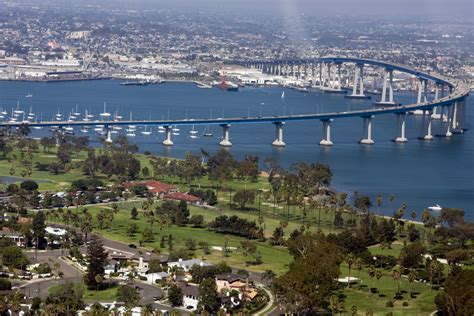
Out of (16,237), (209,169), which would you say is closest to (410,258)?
(16,237)

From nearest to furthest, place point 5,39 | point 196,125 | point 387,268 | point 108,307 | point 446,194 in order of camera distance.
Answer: point 108,307 < point 387,268 < point 446,194 < point 196,125 < point 5,39

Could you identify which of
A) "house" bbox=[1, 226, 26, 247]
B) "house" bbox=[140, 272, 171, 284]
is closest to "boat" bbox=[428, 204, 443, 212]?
"house" bbox=[140, 272, 171, 284]

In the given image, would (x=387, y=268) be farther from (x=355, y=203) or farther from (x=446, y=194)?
(x=446, y=194)

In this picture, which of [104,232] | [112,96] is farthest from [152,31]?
[104,232]

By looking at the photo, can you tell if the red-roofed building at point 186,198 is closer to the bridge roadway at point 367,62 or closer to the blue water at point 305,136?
the blue water at point 305,136

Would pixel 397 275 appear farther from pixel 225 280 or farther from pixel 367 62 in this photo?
pixel 367 62

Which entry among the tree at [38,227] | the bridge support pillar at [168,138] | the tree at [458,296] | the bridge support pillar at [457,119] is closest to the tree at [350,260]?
the tree at [458,296]
